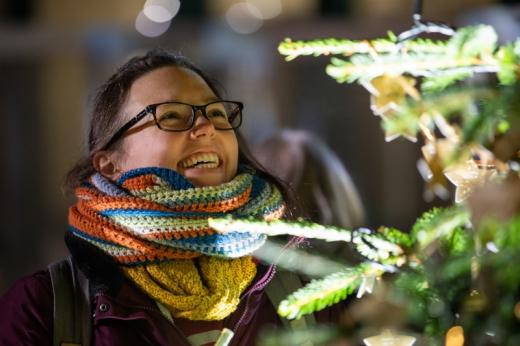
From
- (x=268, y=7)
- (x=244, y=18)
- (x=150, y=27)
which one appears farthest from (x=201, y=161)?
(x=268, y=7)

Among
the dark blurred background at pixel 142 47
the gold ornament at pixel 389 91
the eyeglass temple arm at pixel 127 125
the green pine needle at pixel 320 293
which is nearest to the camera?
the green pine needle at pixel 320 293

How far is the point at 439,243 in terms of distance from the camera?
1.37 m

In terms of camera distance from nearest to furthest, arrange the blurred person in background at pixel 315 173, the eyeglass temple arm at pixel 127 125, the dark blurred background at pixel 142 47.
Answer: the eyeglass temple arm at pixel 127 125
the blurred person in background at pixel 315 173
the dark blurred background at pixel 142 47

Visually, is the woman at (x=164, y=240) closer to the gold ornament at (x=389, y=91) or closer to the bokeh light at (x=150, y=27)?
the gold ornament at (x=389, y=91)

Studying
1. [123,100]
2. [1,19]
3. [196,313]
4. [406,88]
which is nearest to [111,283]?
[196,313]

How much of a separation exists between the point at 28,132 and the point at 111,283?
934 cm

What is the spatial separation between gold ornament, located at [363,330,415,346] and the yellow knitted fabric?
0.88m

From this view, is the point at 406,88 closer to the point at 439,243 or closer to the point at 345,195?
the point at 439,243

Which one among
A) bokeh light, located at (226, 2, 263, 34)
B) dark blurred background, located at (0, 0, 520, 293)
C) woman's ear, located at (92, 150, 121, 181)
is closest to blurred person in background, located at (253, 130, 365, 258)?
woman's ear, located at (92, 150, 121, 181)

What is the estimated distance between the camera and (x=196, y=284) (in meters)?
2.22

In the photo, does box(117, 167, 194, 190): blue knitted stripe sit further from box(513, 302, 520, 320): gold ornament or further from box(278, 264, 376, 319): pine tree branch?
box(513, 302, 520, 320): gold ornament

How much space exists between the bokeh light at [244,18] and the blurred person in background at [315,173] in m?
6.06

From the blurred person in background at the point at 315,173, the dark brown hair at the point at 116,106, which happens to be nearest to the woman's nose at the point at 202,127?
the dark brown hair at the point at 116,106

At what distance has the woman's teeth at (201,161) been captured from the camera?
7.37 ft
